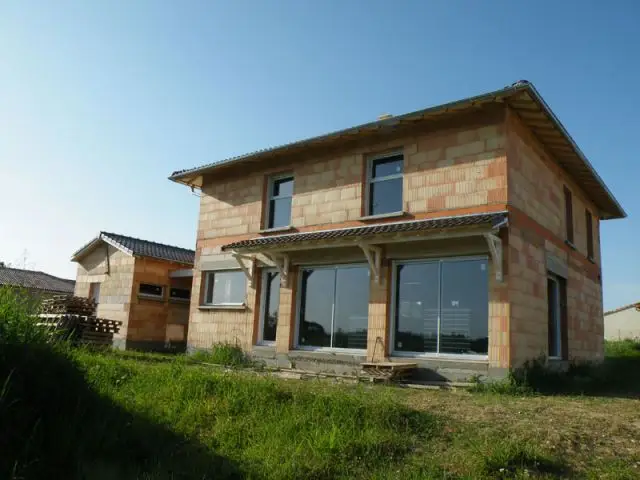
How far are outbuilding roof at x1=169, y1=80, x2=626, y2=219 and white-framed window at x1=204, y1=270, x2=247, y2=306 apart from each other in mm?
2996

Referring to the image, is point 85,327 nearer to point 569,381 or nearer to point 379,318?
point 379,318

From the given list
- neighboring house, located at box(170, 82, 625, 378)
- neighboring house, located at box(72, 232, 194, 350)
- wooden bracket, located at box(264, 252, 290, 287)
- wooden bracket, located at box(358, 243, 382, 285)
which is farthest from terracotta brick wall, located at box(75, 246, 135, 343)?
wooden bracket, located at box(358, 243, 382, 285)

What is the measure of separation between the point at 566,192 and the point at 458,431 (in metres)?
10.1

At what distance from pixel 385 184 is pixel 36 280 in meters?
29.1

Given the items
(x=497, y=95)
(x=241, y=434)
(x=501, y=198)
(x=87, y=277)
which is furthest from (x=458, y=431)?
(x=87, y=277)

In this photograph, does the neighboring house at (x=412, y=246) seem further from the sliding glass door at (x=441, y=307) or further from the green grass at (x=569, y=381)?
the green grass at (x=569, y=381)

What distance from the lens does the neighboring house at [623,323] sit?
128 ft

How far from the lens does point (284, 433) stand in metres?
6.68

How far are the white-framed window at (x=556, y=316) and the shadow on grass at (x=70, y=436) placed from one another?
9.19m

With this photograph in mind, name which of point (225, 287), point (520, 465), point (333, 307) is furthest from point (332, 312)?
point (520, 465)

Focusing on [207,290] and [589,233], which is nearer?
[207,290]

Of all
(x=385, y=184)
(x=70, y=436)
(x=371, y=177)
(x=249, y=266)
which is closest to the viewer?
(x=70, y=436)

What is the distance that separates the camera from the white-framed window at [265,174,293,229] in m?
14.1

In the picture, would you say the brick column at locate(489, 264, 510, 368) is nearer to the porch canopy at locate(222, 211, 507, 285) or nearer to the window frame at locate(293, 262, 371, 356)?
the porch canopy at locate(222, 211, 507, 285)
